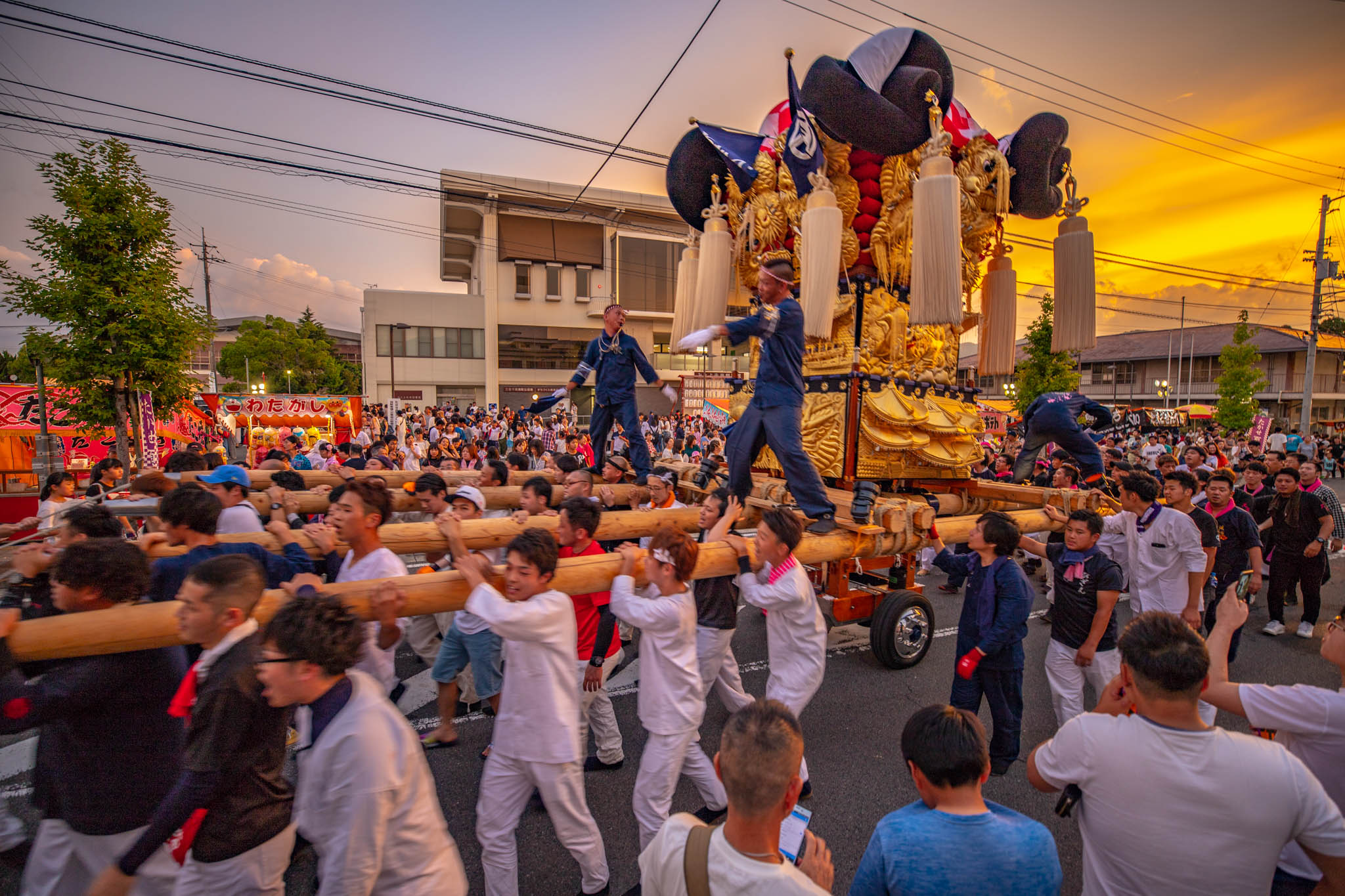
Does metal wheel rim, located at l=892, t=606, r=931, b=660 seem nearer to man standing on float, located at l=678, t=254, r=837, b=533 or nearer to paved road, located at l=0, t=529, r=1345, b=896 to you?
paved road, located at l=0, t=529, r=1345, b=896

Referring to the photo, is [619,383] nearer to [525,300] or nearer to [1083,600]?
[1083,600]

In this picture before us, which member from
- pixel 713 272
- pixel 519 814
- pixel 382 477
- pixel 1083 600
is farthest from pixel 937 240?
pixel 382 477

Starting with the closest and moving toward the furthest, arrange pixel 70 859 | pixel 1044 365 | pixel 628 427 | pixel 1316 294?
pixel 70 859
pixel 628 427
pixel 1316 294
pixel 1044 365

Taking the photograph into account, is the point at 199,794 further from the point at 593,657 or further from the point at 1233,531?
the point at 1233,531

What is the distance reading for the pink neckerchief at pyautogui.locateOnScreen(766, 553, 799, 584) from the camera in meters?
3.38

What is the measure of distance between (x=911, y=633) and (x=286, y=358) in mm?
46625

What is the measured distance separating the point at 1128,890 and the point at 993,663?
1.96 m

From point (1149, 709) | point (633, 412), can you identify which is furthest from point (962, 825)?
point (633, 412)

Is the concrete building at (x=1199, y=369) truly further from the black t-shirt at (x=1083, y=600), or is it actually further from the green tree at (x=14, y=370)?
the green tree at (x=14, y=370)

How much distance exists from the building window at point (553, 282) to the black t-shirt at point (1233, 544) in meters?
29.2

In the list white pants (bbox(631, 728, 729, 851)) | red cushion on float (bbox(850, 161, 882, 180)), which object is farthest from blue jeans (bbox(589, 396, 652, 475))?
white pants (bbox(631, 728, 729, 851))

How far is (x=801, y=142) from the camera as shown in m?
→ 5.54

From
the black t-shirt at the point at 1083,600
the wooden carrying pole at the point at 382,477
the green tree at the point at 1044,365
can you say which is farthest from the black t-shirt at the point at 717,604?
the green tree at the point at 1044,365

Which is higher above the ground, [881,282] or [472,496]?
[881,282]
